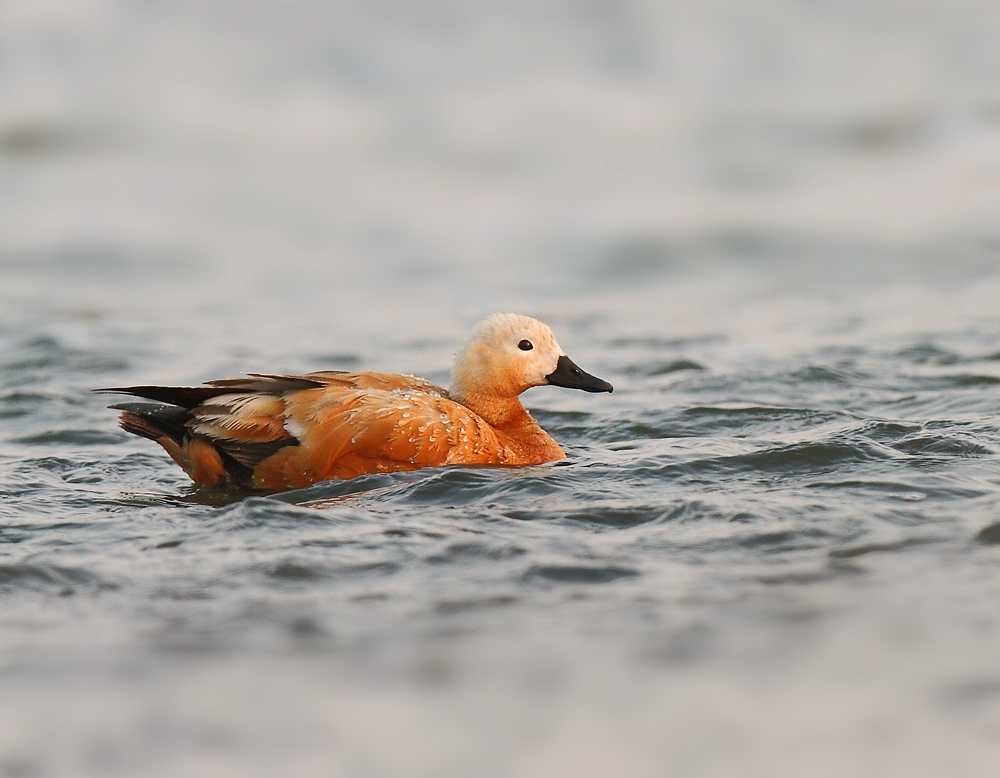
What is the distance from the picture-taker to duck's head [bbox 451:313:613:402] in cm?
791

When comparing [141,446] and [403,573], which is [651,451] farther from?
[141,446]

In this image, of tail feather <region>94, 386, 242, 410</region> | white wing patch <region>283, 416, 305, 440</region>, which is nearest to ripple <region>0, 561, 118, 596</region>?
tail feather <region>94, 386, 242, 410</region>

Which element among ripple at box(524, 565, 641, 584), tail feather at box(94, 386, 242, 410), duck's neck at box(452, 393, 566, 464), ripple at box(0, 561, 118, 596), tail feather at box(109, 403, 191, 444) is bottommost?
ripple at box(524, 565, 641, 584)

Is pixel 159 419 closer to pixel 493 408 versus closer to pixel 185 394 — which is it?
pixel 185 394

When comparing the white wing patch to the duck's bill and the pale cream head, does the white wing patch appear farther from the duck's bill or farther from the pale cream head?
the duck's bill

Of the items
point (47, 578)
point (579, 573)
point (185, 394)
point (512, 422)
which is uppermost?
point (185, 394)

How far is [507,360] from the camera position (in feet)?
25.9

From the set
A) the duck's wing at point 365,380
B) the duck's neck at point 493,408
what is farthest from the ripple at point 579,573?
the duck's neck at point 493,408

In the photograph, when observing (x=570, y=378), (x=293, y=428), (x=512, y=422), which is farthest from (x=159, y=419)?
(x=570, y=378)

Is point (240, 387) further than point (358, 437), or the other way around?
point (240, 387)

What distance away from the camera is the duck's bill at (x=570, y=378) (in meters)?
8.05

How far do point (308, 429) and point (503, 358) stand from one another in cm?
139

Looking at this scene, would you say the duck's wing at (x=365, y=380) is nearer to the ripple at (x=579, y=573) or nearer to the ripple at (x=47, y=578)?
the ripple at (x=47, y=578)

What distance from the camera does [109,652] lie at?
485cm
